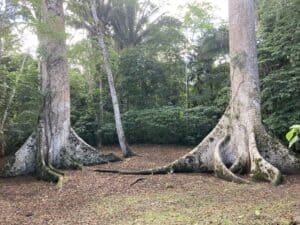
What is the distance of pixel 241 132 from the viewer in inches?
328

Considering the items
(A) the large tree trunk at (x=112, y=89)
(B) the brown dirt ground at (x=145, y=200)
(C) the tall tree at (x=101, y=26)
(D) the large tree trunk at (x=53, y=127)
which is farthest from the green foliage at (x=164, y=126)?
(B) the brown dirt ground at (x=145, y=200)

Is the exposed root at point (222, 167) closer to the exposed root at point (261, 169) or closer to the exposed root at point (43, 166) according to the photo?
the exposed root at point (261, 169)

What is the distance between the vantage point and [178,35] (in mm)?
17172

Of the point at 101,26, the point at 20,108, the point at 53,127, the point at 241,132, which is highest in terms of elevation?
the point at 101,26

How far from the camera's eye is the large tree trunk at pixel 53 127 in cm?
909

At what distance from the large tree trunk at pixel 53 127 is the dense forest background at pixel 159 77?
1.84 feet

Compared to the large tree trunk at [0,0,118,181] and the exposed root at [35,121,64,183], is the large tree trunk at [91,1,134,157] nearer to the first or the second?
the large tree trunk at [0,0,118,181]

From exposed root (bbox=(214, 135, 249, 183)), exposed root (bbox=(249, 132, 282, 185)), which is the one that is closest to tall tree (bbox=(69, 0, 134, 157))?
exposed root (bbox=(214, 135, 249, 183))

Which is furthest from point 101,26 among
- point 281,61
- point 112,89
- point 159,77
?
point 281,61

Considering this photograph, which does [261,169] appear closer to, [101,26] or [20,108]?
[20,108]

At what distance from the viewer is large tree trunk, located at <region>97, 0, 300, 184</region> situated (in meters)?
8.06

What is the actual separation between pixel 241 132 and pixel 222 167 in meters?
1.04

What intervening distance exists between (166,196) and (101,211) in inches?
49.8

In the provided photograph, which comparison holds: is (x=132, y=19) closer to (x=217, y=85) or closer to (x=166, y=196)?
(x=217, y=85)
